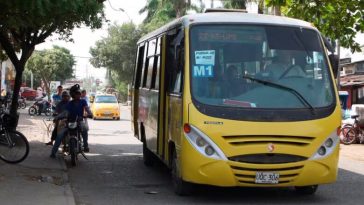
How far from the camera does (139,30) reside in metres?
58.8

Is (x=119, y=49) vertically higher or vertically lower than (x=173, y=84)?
higher

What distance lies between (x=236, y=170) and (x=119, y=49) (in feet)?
172

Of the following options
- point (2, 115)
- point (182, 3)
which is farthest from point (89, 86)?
point (2, 115)

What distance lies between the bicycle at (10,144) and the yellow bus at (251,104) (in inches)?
169

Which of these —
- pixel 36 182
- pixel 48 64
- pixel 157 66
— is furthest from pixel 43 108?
pixel 48 64

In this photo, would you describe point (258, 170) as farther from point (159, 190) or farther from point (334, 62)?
point (159, 190)

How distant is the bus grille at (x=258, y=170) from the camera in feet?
25.6

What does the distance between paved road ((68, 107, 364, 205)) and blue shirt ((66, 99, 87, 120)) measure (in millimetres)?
1086

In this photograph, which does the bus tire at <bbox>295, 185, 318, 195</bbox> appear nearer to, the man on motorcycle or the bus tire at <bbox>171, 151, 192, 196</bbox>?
the bus tire at <bbox>171, 151, 192, 196</bbox>

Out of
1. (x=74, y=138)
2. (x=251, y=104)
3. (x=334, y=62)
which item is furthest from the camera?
(x=74, y=138)

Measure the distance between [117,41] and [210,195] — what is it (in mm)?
51505

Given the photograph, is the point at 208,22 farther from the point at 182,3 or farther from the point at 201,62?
the point at 182,3

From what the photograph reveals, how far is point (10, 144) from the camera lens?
11.9 metres

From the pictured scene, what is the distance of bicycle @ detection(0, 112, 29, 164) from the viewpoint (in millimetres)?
11883
